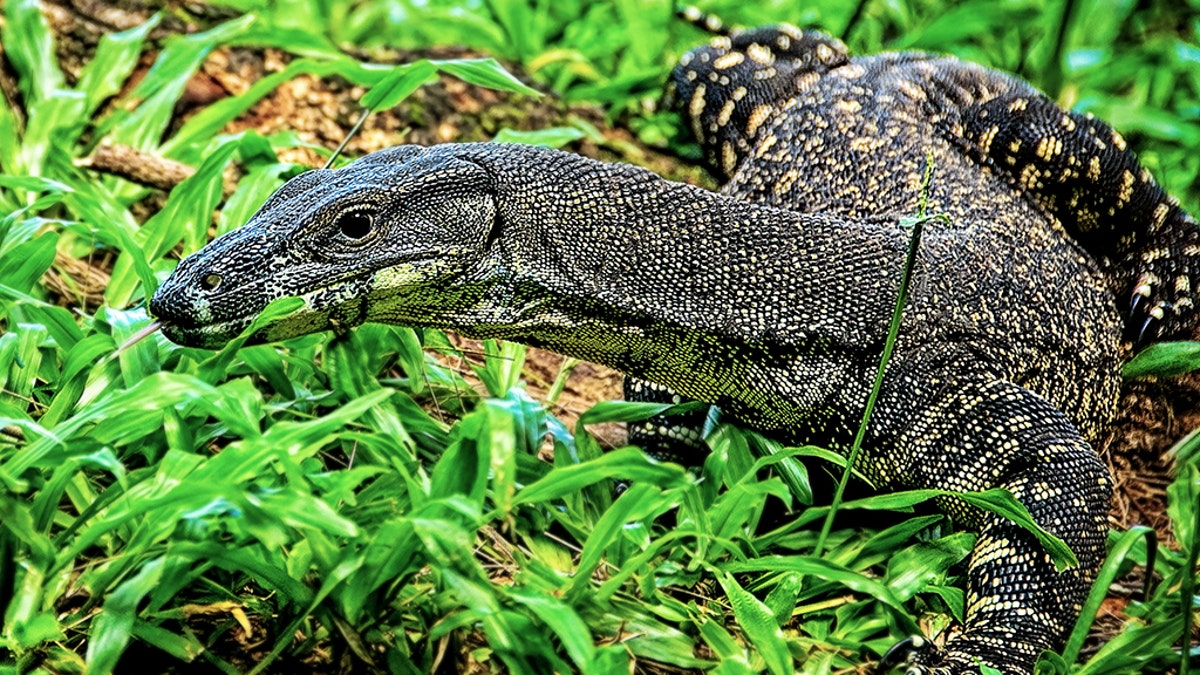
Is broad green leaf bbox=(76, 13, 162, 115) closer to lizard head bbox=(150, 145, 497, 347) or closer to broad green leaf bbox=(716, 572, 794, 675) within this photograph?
lizard head bbox=(150, 145, 497, 347)

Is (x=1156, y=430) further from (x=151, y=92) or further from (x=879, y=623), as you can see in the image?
(x=151, y=92)

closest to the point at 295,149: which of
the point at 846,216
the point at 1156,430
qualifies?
the point at 846,216

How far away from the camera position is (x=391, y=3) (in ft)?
21.7

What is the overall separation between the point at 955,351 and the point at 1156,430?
4.35ft

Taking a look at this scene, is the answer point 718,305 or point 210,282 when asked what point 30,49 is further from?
point 718,305

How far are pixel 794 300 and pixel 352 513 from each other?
1.36 meters

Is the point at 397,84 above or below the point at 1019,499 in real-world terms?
above

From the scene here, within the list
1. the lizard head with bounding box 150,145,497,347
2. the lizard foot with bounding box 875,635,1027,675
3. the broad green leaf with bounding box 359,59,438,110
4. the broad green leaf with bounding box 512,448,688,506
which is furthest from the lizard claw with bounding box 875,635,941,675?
the broad green leaf with bounding box 359,59,438,110

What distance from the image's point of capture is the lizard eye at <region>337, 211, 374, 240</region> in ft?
10.2

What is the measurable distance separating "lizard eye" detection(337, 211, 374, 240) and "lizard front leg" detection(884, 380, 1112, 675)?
1542 millimetres

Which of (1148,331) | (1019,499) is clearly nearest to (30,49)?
(1019,499)

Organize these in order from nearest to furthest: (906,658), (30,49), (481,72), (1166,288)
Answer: (906,658)
(481,72)
(1166,288)
(30,49)

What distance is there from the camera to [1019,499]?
334 cm

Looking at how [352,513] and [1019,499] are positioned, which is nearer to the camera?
[352,513]
